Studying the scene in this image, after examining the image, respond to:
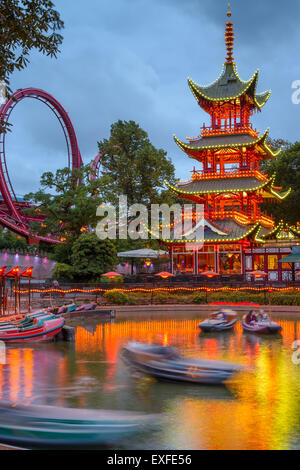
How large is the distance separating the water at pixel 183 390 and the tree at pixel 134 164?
36.6 meters

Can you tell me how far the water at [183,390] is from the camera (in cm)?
1099

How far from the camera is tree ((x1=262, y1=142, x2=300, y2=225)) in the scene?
2507 inches

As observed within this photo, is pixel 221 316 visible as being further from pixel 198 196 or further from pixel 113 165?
pixel 113 165

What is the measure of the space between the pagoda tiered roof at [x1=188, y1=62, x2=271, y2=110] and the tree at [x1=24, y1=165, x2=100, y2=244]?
16.4 meters

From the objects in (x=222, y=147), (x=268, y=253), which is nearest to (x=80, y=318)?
(x=268, y=253)

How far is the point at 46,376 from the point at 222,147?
138 feet

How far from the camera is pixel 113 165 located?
207 feet

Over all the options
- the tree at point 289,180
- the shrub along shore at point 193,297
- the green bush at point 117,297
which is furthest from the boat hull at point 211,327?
the tree at point 289,180

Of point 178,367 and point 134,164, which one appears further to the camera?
point 134,164

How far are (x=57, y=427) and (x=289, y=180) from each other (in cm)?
6054

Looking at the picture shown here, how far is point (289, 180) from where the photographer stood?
6556 centimetres
